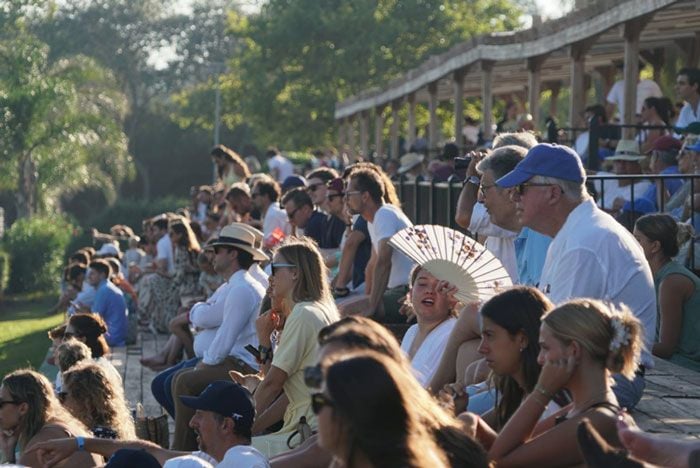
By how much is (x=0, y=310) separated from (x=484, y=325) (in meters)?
37.5

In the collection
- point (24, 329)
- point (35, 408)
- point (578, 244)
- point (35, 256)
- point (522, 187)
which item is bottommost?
point (24, 329)

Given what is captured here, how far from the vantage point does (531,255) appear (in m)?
8.06

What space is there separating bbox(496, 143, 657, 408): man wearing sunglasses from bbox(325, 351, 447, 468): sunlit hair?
249 cm

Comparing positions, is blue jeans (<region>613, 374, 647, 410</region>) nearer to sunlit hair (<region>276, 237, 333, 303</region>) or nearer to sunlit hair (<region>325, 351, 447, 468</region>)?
sunlit hair (<region>276, 237, 333, 303</region>)

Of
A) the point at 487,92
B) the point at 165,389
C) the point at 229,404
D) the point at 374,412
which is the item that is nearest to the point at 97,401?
the point at 229,404

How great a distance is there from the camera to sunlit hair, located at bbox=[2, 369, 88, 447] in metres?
8.70

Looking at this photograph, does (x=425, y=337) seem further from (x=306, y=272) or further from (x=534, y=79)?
(x=534, y=79)

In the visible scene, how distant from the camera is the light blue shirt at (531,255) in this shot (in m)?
7.95

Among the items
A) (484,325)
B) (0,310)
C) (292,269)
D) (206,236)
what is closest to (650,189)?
(292,269)

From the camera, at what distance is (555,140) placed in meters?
13.8

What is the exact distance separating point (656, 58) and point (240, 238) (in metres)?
12.5

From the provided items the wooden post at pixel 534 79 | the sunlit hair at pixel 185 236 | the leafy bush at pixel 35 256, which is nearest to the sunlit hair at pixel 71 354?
the sunlit hair at pixel 185 236

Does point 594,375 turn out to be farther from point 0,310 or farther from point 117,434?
point 0,310

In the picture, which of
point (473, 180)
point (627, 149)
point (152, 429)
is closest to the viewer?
point (473, 180)
